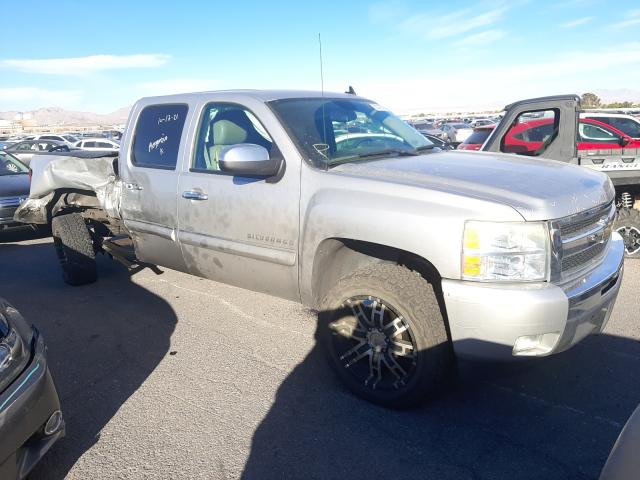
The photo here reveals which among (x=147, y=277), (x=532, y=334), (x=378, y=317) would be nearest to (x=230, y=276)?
(x=378, y=317)

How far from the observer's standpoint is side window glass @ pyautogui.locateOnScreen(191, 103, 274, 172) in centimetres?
380

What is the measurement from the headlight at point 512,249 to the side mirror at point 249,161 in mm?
1376

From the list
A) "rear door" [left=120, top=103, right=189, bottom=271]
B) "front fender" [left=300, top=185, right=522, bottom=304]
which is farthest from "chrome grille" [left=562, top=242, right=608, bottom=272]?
"rear door" [left=120, top=103, right=189, bottom=271]

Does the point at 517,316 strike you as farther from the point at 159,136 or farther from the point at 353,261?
the point at 159,136

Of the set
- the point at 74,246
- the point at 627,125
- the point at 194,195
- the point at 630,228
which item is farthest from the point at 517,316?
the point at 627,125

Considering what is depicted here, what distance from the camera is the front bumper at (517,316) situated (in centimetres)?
246

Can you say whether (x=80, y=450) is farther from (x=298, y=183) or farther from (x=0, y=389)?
(x=298, y=183)

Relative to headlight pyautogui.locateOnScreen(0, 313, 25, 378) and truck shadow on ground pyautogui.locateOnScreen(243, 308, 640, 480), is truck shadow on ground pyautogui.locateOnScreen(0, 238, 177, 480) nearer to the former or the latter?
headlight pyautogui.locateOnScreen(0, 313, 25, 378)

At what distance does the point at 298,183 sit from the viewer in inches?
127

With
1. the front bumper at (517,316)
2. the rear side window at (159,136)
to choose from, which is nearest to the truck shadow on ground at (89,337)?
the rear side window at (159,136)

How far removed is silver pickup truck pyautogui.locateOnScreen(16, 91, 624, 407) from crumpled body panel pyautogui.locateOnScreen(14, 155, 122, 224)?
28 centimetres

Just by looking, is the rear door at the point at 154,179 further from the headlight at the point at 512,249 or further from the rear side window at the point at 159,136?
the headlight at the point at 512,249

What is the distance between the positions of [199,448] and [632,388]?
2.73 m

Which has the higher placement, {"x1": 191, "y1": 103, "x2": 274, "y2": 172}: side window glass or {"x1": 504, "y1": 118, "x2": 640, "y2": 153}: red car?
{"x1": 191, "y1": 103, "x2": 274, "y2": 172}: side window glass
